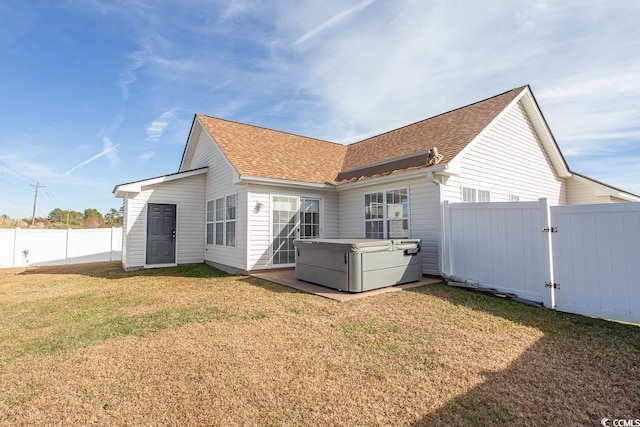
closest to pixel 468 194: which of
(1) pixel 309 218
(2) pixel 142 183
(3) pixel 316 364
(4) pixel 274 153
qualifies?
(1) pixel 309 218

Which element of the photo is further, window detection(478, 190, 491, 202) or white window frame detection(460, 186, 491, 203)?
window detection(478, 190, 491, 202)

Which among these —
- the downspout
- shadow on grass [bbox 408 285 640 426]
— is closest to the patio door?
the downspout

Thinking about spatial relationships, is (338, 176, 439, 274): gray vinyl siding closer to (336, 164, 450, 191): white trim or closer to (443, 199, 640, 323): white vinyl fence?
(336, 164, 450, 191): white trim

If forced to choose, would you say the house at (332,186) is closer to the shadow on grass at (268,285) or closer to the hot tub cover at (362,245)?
the shadow on grass at (268,285)

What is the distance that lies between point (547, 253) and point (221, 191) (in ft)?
30.3

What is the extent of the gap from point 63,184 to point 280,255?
3466cm

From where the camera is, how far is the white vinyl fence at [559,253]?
4254 millimetres

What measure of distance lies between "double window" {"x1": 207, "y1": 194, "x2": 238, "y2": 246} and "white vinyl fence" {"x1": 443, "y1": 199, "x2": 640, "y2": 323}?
6.82 meters

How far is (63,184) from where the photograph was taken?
1220 inches

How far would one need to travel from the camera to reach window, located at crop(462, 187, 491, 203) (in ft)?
26.7

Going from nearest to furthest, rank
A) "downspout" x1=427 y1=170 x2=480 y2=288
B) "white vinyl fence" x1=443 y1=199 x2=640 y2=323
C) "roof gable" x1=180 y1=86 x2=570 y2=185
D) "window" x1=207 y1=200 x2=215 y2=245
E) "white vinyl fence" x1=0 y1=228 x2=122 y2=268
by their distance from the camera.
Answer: "white vinyl fence" x1=443 y1=199 x2=640 y2=323 < "downspout" x1=427 y1=170 x2=480 y2=288 < "roof gable" x1=180 y1=86 x2=570 y2=185 < "window" x1=207 y1=200 x2=215 y2=245 < "white vinyl fence" x1=0 y1=228 x2=122 y2=268

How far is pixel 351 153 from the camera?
13219 mm

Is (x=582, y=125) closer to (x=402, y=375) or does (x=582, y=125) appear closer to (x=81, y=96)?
(x=402, y=375)

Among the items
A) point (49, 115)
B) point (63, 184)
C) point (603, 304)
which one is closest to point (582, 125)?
point (603, 304)
